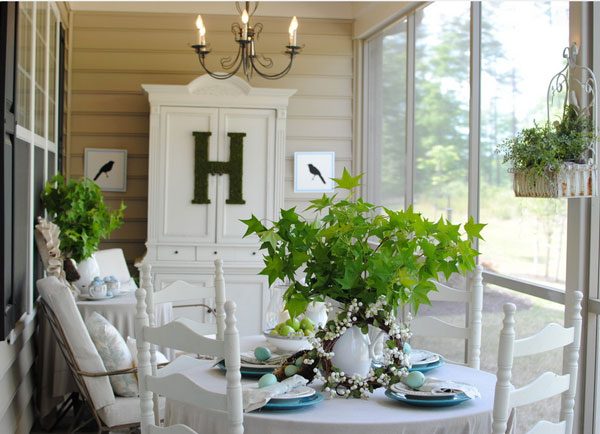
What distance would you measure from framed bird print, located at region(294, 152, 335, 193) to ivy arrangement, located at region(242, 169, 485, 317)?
4.07 m

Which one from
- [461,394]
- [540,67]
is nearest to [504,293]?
[540,67]

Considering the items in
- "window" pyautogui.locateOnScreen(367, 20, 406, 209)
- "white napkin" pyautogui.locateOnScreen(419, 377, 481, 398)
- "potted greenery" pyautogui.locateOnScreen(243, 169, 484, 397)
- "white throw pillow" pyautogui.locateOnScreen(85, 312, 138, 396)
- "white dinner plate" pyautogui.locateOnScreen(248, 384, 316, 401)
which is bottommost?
"white throw pillow" pyautogui.locateOnScreen(85, 312, 138, 396)

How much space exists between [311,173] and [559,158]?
3.53 m

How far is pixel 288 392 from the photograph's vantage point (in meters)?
2.42

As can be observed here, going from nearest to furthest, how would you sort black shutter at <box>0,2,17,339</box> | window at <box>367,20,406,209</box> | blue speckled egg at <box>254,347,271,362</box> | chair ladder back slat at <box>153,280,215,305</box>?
blue speckled egg at <box>254,347,271,362</box> < black shutter at <box>0,2,17,339</box> < chair ladder back slat at <box>153,280,215,305</box> < window at <box>367,20,406,209</box>

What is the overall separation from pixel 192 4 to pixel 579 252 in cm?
419

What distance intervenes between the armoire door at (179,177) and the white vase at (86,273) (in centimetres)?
113

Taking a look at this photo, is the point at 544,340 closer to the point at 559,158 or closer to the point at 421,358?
the point at 421,358

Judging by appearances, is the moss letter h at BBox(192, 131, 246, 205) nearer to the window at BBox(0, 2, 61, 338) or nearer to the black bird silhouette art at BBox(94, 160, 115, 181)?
the black bird silhouette art at BBox(94, 160, 115, 181)

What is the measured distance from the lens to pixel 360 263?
249 centimetres

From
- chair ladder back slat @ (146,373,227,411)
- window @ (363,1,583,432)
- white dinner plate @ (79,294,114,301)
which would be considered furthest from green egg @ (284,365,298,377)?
white dinner plate @ (79,294,114,301)

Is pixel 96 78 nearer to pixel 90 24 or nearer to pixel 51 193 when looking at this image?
pixel 90 24

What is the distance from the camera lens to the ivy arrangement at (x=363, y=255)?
2488 millimetres

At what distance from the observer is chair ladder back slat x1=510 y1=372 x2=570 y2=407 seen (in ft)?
7.12
